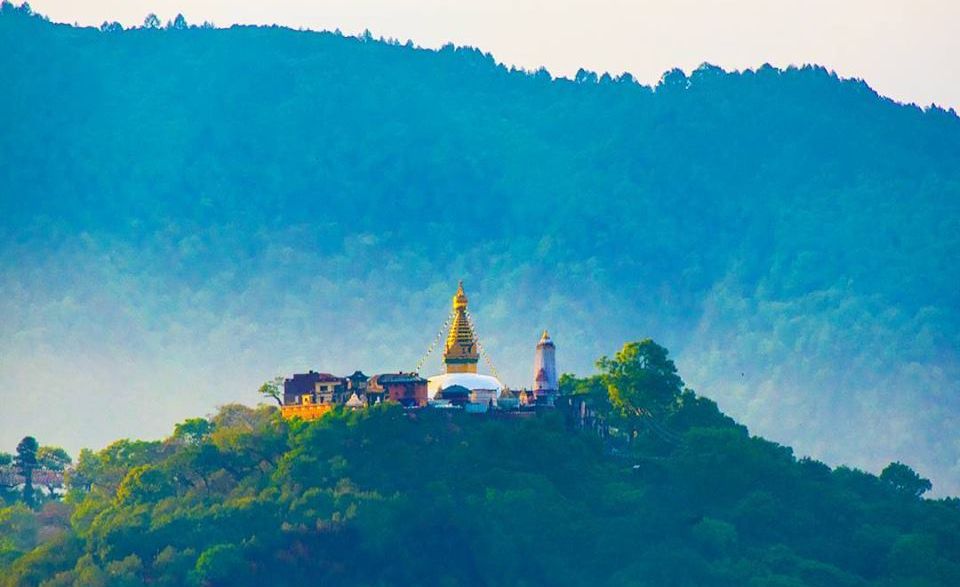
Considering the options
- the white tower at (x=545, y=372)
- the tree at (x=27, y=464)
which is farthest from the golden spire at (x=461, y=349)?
the tree at (x=27, y=464)

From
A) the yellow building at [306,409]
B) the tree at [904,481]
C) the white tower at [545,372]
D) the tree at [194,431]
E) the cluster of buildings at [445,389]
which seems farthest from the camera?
the tree at [904,481]

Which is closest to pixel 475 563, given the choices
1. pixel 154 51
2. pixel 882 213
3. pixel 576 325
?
pixel 576 325

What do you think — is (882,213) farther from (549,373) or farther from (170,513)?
(170,513)

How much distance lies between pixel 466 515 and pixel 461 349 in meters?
9.01

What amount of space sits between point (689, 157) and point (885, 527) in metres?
65.0

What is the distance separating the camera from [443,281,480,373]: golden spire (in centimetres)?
11531

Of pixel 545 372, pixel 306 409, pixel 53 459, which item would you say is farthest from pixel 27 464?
pixel 545 372

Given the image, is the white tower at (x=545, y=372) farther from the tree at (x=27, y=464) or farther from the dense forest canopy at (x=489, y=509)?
the tree at (x=27, y=464)

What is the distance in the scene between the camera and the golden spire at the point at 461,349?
378 feet

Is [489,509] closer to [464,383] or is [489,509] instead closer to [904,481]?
[464,383]

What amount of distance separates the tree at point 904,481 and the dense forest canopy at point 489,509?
8.89 ft

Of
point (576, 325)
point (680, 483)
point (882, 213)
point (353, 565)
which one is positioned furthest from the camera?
point (882, 213)

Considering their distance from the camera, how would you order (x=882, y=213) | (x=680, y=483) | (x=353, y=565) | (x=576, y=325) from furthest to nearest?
(x=882, y=213)
(x=576, y=325)
(x=680, y=483)
(x=353, y=565)

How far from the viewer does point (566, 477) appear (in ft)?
366
